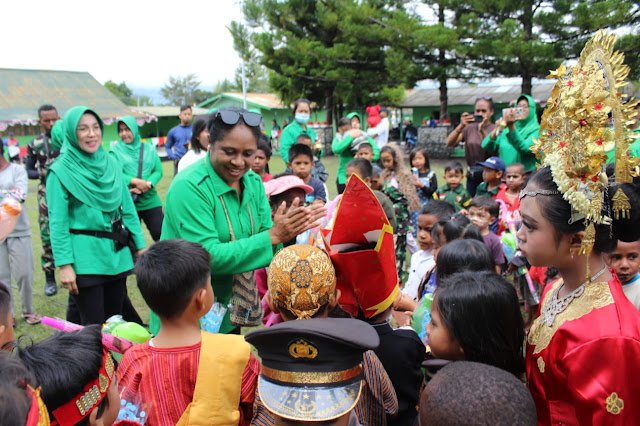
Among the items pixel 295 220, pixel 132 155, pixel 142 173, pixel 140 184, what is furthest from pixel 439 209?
pixel 132 155

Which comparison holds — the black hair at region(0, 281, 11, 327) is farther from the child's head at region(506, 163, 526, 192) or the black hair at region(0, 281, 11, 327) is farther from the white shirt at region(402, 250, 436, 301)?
the child's head at region(506, 163, 526, 192)

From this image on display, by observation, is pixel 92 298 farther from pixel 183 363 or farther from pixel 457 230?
pixel 457 230

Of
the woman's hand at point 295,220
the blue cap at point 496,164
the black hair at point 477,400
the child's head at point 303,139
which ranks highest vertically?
the child's head at point 303,139

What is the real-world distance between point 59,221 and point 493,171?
13.8ft

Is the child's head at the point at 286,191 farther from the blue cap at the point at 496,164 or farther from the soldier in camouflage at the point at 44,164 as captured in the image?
the soldier in camouflage at the point at 44,164

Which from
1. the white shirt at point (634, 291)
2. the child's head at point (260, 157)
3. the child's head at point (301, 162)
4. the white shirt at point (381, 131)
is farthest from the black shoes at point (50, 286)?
the white shirt at point (381, 131)

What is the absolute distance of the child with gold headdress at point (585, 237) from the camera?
145 cm

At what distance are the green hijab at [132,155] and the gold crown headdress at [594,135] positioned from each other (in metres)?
4.90

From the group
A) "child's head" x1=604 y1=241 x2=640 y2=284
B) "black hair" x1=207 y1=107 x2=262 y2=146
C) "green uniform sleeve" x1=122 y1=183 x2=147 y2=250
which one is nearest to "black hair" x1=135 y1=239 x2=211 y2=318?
"black hair" x1=207 y1=107 x2=262 y2=146

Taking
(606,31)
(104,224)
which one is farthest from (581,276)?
(104,224)

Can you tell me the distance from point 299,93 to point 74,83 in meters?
12.8

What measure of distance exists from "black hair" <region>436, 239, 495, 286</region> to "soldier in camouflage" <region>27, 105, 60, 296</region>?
4.20 meters

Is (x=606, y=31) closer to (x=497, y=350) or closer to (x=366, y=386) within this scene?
(x=497, y=350)

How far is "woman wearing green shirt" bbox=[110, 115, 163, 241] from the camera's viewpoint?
5.26 metres
